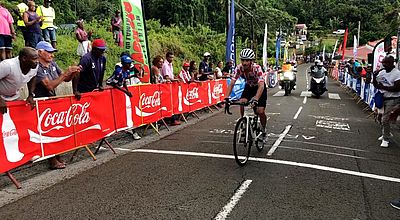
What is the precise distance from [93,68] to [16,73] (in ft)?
7.20

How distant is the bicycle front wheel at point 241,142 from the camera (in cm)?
666

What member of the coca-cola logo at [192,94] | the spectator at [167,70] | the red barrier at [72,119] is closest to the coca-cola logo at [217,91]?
the coca-cola logo at [192,94]

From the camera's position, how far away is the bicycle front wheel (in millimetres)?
6660

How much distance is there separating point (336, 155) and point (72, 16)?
1307 inches

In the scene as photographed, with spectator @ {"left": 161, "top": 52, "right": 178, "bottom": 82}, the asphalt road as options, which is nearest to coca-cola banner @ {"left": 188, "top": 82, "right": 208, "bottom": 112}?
spectator @ {"left": 161, "top": 52, "right": 178, "bottom": 82}

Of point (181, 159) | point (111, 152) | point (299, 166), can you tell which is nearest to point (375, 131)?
point (299, 166)

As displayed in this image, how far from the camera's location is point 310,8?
149625mm

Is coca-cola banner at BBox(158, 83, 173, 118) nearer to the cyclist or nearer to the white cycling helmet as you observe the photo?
the cyclist

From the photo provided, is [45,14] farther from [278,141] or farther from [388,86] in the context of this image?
[388,86]

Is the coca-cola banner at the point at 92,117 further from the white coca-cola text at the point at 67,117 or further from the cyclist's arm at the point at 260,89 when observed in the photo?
the cyclist's arm at the point at 260,89

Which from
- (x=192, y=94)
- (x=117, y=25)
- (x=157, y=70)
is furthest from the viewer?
(x=117, y=25)

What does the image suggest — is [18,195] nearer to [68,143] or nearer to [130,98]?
[68,143]

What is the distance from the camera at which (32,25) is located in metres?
10.2

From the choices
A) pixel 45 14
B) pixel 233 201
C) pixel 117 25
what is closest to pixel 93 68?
pixel 233 201
